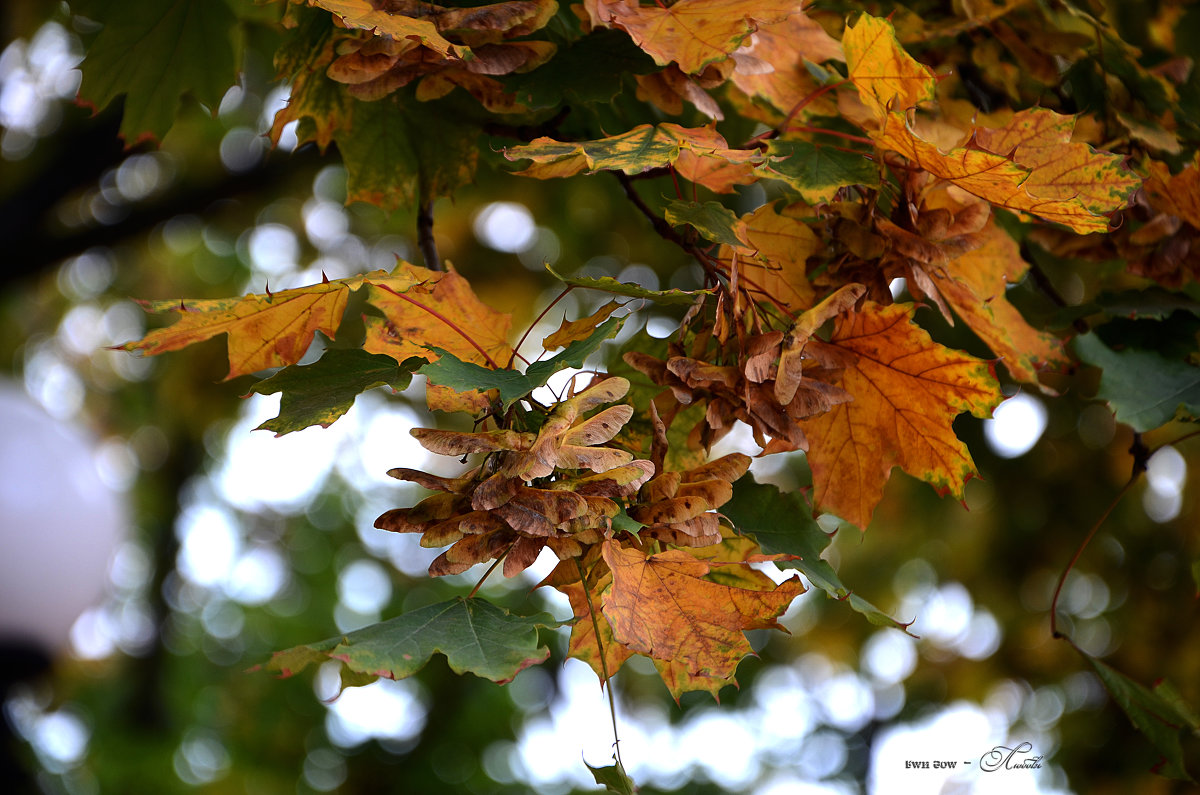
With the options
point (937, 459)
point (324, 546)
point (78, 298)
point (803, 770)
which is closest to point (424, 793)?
point (324, 546)

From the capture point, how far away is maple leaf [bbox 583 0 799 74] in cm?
82

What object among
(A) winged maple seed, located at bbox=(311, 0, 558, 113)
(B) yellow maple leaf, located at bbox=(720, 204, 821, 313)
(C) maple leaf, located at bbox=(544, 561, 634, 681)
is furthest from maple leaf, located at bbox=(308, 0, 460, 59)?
(C) maple leaf, located at bbox=(544, 561, 634, 681)

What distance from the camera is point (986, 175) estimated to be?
2.66 feet

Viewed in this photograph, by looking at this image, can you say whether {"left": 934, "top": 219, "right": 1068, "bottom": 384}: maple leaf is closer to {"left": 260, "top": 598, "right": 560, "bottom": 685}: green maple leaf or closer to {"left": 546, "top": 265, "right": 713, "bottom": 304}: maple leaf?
{"left": 546, "top": 265, "right": 713, "bottom": 304}: maple leaf

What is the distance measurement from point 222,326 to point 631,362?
0.37 metres

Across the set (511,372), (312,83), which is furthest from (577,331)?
(312,83)

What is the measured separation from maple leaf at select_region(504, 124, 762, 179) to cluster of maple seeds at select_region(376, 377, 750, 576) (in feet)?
0.58

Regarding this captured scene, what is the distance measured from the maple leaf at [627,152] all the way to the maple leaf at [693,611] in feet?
1.03

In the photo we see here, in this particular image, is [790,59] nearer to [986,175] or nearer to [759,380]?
[986,175]

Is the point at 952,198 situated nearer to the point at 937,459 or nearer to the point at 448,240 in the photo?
the point at 937,459

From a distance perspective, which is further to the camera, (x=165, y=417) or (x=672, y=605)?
(x=165, y=417)

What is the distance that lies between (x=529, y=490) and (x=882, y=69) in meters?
0.51

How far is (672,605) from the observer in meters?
0.79

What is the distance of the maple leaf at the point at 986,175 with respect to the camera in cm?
79
